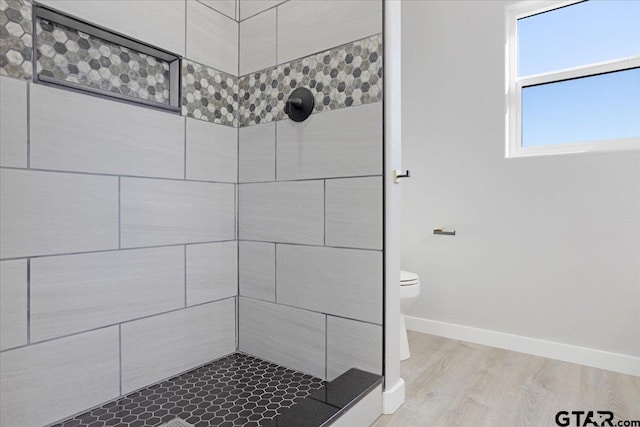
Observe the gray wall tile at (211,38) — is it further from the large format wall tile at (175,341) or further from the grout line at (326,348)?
the grout line at (326,348)

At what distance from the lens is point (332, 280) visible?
5.49 feet

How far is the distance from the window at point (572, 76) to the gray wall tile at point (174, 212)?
6.30 feet

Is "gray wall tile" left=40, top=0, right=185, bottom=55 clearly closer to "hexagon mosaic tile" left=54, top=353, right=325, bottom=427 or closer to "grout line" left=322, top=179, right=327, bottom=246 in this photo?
"grout line" left=322, top=179, right=327, bottom=246

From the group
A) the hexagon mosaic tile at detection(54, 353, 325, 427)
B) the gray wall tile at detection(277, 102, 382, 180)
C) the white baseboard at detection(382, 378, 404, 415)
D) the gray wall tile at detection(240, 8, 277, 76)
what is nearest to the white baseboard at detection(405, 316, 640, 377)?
the white baseboard at detection(382, 378, 404, 415)

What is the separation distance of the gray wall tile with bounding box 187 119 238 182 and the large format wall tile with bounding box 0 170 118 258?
400 mm

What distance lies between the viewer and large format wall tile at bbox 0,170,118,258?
1202mm

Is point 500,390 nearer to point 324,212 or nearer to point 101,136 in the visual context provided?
point 324,212

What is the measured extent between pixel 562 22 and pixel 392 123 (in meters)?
1.72

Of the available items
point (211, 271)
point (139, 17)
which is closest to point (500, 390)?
point (211, 271)

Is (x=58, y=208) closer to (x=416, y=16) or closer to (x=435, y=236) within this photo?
(x=435, y=236)

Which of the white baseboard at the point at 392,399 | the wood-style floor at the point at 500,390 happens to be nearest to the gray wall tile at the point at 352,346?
the white baseboard at the point at 392,399

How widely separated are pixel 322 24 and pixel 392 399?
1753 mm

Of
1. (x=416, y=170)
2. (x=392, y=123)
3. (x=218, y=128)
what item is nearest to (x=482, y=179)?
(x=416, y=170)

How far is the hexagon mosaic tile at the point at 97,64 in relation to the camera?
132 centimetres
